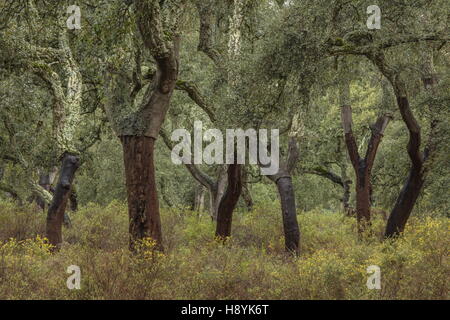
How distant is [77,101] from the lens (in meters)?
13.9

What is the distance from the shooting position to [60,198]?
1429cm

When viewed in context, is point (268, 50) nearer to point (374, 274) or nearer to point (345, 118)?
point (374, 274)

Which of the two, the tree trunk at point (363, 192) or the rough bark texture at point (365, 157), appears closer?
the rough bark texture at point (365, 157)

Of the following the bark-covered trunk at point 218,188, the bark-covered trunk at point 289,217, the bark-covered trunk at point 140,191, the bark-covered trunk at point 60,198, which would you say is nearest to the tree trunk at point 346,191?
the bark-covered trunk at point 218,188

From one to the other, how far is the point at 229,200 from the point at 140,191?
4.96m

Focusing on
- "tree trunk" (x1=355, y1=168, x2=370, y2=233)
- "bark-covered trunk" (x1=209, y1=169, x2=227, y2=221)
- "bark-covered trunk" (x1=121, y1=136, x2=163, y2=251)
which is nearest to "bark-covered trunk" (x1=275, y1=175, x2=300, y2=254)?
"bark-covered trunk" (x1=209, y1=169, x2=227, y2=221)

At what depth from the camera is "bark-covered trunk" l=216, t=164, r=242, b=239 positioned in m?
15.1

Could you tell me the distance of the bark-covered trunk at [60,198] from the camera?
46.3ft

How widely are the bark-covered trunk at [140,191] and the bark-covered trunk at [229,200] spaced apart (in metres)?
4.22

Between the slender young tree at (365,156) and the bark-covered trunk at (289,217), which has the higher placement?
the slender young tree at (365,156)

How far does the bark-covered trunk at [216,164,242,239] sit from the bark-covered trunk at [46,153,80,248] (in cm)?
438

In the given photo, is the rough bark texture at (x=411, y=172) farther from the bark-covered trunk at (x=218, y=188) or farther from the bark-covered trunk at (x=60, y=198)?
the bark-covered trunk at (x=60, y=198)

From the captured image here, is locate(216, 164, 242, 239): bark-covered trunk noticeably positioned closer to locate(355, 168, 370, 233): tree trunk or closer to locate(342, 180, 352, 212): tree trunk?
locate(355, 168, 370, 233): tree trunk
